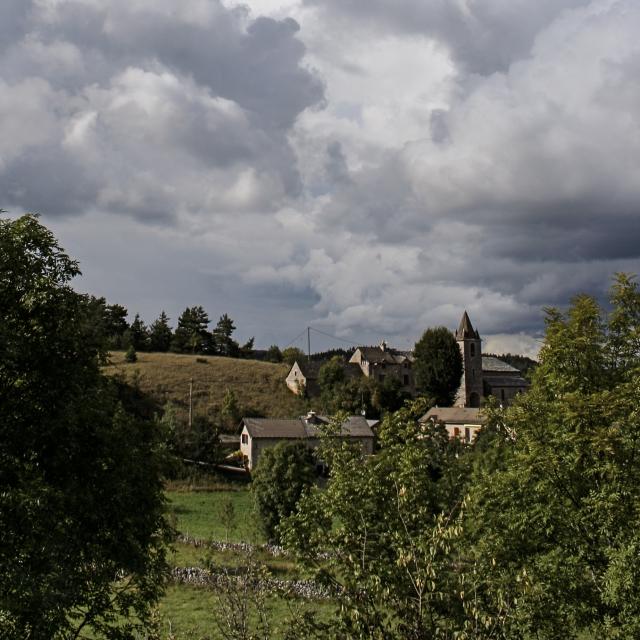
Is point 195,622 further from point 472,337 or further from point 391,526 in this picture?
point 472,337

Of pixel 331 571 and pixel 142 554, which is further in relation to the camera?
pixel 142 554

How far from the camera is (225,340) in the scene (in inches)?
4759

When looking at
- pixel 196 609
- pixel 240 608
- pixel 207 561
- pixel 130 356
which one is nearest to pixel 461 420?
pixel 130 356

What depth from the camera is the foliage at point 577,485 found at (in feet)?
47.4

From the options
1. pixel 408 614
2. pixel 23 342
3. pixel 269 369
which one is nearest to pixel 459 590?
pixel 408 614

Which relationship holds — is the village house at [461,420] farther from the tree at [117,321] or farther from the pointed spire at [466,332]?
the tree at [117,321]

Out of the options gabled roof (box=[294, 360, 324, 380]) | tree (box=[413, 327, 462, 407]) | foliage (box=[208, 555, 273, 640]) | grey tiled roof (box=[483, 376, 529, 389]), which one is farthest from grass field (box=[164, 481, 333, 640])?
grey tiled roof (box=[483, 376, 529, 389])

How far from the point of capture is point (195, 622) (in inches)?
924

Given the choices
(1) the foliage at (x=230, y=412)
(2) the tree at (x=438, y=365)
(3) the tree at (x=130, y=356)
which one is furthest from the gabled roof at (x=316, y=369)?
(3) the tree at (x=130, y=356)

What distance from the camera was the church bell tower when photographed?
331ft

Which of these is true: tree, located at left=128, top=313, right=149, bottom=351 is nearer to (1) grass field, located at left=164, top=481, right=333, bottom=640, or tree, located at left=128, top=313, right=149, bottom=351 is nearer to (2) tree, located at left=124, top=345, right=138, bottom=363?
(2) tree, located at left=124, top=345, right=138, bottom=363

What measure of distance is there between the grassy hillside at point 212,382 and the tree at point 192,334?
10.9m

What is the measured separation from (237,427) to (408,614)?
73.4 metres

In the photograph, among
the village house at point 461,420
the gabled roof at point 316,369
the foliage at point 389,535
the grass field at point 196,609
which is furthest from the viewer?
the gabled roof at point 316,369
